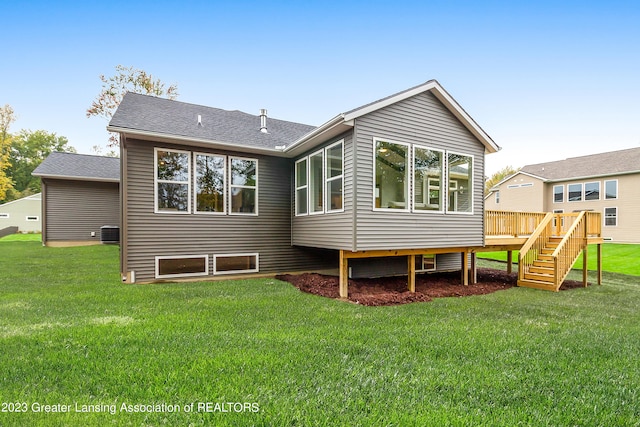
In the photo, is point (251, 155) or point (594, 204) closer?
point (251, 155)

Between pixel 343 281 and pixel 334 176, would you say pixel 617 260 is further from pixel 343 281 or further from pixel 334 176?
pixel 334 176

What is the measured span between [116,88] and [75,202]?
28.9 feet

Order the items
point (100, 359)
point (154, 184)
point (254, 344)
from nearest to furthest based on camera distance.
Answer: point (100, 359), point (254, 344), point (154, 184)

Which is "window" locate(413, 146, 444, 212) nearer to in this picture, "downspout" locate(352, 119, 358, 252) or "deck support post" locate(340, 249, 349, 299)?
"downspout" locate(352, 119, 358, 252)

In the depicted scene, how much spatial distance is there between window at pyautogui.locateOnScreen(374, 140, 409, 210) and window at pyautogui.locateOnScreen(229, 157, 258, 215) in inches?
155

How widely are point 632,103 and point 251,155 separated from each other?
71.0 ft

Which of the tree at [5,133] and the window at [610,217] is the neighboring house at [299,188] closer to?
the window at [610,217]

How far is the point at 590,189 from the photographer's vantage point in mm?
Result: 23188

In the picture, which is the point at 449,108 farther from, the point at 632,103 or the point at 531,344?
the point at 632,103

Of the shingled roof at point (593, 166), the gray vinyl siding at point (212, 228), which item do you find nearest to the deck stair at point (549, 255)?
the gray vinyl siding at point (212, 228)

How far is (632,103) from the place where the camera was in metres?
17.6

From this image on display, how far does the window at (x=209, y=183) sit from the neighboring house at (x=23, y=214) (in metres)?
31.3

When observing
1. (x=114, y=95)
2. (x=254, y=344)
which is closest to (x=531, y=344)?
(x=254, y=344)

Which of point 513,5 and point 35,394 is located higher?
point 513,5
